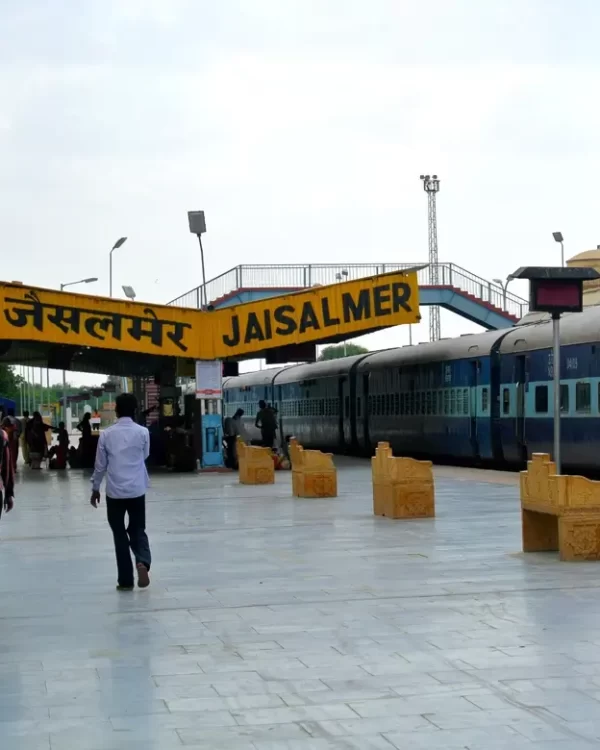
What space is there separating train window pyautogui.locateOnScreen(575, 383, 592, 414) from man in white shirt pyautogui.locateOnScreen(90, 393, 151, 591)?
558 inches

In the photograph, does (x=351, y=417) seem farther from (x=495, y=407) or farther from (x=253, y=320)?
(x=495, y=407)

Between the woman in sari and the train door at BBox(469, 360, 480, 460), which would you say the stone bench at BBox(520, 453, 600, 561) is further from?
the woman in sari

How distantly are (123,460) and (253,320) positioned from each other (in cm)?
2283

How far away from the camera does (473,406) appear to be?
32344mm

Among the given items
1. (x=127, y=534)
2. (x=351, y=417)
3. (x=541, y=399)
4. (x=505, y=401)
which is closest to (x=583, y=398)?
(x=541, y=399)

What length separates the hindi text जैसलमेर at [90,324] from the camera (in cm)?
3259

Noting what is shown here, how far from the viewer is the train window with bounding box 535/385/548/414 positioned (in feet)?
91.1

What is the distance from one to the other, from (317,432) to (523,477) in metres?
34.4

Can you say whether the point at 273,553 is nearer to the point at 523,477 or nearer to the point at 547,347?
the point at 523,477

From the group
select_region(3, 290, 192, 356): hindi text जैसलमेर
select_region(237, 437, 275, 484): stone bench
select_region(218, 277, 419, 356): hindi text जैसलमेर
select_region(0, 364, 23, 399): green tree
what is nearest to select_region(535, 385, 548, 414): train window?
select_region(237, 437, 275, 484): stone bench

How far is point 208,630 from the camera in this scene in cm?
998

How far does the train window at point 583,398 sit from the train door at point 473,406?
243 inches

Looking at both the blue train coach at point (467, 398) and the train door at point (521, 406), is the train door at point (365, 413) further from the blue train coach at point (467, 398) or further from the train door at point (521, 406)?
the train door at point (521, 406)

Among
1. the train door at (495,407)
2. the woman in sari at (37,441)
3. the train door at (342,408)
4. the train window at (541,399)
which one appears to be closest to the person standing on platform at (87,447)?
the woman in sari at (37,441)
